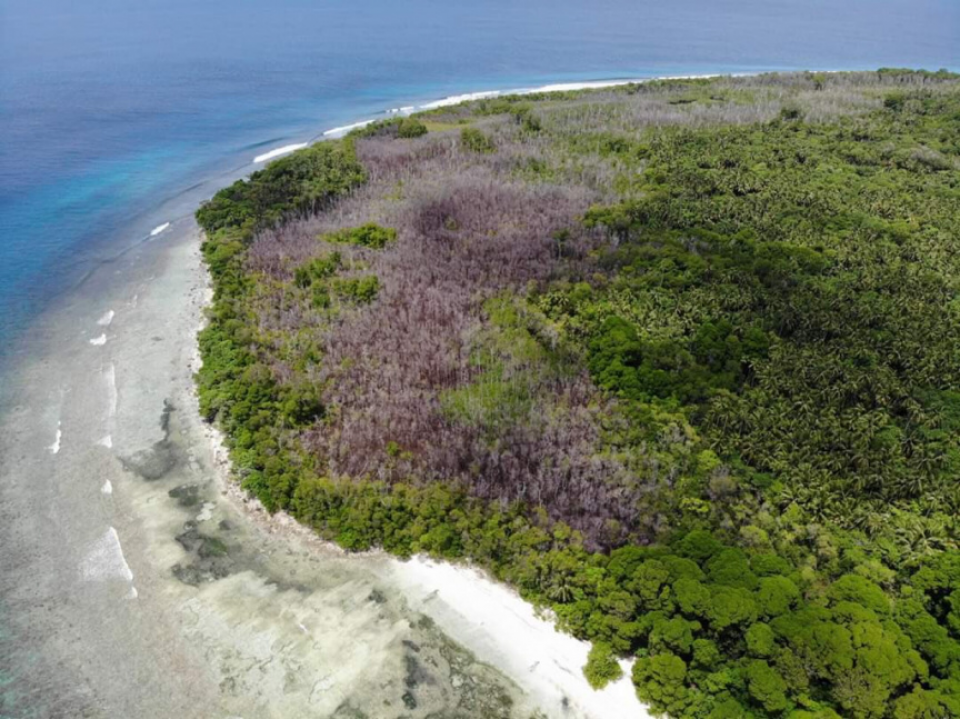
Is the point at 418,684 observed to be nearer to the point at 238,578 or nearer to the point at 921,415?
the point at 238,578

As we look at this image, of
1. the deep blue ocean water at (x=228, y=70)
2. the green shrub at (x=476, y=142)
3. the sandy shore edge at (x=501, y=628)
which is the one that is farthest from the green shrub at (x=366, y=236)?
the sandy shore edge at (x=501, y=628)

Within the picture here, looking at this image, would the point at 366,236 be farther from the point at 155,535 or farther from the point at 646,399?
the point at 155,535

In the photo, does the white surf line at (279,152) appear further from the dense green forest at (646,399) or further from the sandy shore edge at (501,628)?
the sandy shore edge at (501,628)

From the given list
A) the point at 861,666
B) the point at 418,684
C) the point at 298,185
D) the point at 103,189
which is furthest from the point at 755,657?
the point at 103,189

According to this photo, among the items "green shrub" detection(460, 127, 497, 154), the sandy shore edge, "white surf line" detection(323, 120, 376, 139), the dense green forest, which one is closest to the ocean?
the sandy shore edge

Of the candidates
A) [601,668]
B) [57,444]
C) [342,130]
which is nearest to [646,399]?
[601,668]
